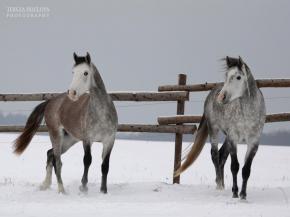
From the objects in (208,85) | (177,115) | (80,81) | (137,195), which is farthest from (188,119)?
(80,81)

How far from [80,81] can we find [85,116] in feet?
1.85

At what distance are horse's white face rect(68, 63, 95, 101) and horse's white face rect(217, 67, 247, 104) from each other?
6.17 feet

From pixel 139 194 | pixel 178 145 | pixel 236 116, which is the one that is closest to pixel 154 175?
pixel 178 145

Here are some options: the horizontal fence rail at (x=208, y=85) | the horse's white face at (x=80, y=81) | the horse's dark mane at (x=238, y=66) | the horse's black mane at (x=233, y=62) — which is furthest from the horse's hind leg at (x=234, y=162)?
the horizontal fence rail at (x=208, y=85)

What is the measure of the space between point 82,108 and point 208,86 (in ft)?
11.1

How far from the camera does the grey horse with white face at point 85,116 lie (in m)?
6.88

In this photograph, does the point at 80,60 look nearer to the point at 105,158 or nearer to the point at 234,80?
the point at 105,158

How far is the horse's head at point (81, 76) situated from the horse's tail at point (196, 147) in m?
2.08

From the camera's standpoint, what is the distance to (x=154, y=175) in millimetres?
11875

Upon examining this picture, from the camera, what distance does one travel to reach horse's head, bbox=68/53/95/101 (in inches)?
263

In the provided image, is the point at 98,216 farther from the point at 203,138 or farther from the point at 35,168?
the point at 35,168

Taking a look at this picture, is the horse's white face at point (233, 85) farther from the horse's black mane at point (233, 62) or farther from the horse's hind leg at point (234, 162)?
the horse's hind leg at point (234, 162)

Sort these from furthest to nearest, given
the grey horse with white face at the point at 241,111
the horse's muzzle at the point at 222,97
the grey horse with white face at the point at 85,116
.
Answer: the grey horse with white face at the point at 85,116, the grey horse with white face at the point at 241,111, the horse's muzzle at the point at 222,97

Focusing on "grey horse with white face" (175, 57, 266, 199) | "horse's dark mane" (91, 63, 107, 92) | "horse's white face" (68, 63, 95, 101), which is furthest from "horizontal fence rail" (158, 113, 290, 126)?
"horse's white face" (68, 63, 95, 101)
